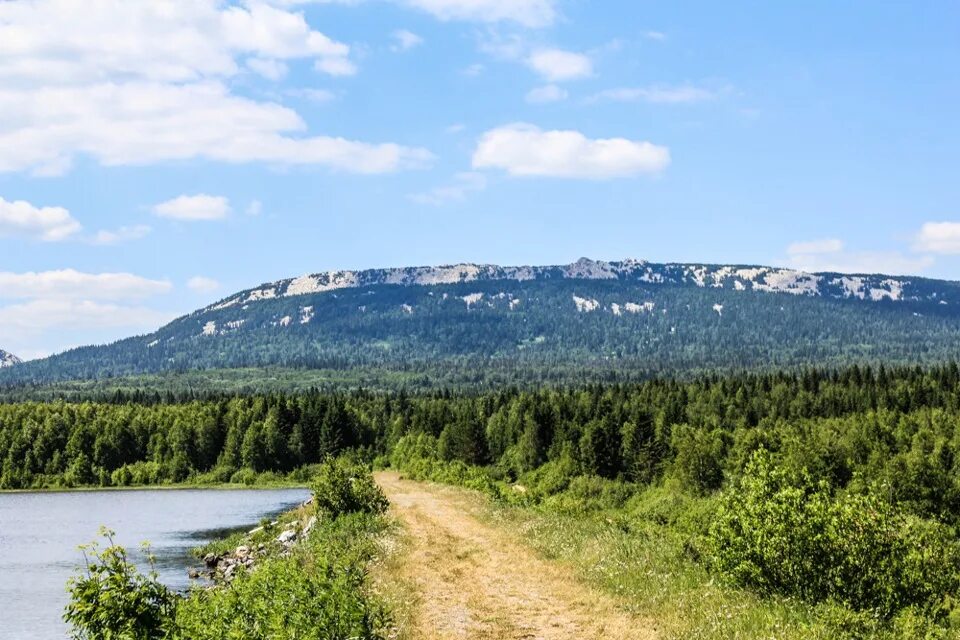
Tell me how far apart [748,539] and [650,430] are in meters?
115

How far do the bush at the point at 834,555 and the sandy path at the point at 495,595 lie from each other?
4.42 m

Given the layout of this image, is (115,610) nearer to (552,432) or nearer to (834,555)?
(834,555)

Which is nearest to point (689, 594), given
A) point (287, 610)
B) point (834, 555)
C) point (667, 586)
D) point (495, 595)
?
point (667, 586)

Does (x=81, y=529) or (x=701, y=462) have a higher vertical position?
(x=81, y=529)

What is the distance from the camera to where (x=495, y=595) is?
29.5 meters

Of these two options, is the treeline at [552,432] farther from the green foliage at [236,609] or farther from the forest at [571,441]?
the green foliage at [236,609]

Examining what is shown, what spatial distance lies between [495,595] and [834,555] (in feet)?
34.9

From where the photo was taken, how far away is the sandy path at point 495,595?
24.8 metres

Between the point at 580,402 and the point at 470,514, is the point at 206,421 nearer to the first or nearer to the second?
the point at 580,402

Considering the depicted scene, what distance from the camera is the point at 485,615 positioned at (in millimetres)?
26891

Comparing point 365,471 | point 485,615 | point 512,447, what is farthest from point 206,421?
point 485,615

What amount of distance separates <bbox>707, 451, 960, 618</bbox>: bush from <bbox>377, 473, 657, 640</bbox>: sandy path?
442cm

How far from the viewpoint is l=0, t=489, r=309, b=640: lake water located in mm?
51844

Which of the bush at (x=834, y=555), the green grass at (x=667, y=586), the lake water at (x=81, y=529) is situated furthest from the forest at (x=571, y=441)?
the bush at (x=834, y=555)
